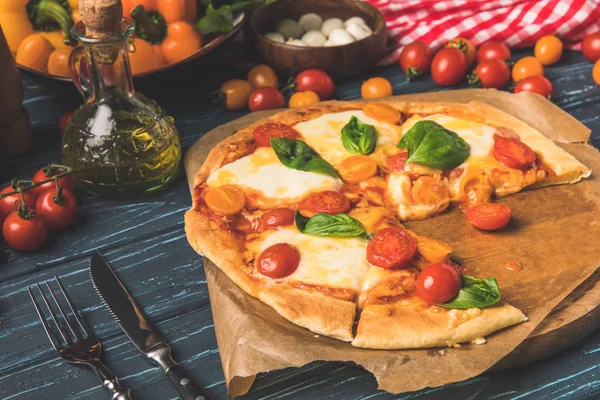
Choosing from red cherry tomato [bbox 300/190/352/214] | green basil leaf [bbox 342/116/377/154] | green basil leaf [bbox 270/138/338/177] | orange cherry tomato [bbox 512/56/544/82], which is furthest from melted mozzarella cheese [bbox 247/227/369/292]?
orange cherry tomato [bbox 512/56/544/82]

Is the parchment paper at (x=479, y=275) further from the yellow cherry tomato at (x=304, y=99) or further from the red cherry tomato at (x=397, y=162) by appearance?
the yellow cherry tomato at (x=304, y=99)

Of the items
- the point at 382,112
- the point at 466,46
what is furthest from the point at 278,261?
the point at 466,46

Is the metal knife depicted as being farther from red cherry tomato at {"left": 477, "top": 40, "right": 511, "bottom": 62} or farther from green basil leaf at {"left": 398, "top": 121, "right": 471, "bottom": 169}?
red cherry tomato at {"left": 477, "top": 40, "right": 511, "bottom": 62}

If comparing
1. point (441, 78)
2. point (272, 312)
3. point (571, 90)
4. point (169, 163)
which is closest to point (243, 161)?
point (169, 163)

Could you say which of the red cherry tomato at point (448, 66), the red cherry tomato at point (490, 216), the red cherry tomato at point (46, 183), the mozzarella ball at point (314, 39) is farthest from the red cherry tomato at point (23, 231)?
the red cherry tomato at point (448, 66)

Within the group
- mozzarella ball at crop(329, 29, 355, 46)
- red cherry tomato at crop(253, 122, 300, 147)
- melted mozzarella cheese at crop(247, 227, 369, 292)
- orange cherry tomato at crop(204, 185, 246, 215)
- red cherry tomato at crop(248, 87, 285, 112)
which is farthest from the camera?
mozzarella ball at crop(329, 29, 355, 46)

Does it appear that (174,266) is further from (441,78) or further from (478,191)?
(441,78)
